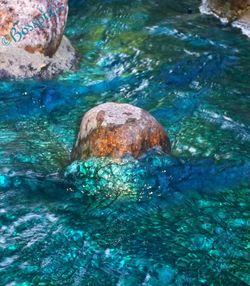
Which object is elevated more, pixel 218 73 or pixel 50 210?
pixel 218 73

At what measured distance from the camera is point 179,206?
198 inches

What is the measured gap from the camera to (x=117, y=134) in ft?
18.0

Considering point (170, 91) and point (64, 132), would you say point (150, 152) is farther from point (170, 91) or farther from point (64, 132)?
point (170, 91)

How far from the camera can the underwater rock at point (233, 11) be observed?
10047mm

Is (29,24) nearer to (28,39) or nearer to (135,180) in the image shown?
(28,39)

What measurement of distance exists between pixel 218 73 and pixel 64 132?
2.82 metres

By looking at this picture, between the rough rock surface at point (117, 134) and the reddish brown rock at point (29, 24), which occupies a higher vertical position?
the reddish brown rock at point (29, 24)

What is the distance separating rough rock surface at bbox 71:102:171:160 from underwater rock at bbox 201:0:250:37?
4.93 m

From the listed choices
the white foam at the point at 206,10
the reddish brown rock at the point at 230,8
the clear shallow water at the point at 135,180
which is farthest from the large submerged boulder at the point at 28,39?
the reddish brown rock at the point at 230,8

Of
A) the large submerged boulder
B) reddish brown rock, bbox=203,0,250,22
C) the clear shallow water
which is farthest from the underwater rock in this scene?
the large submerged boulder

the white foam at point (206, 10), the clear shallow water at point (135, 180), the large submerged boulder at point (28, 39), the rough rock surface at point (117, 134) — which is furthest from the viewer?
the white foam at point (206, 10)

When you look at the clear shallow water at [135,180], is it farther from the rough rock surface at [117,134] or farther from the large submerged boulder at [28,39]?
the large submerged boulder at [28,39]

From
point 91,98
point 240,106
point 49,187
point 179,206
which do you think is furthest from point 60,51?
point 179,206

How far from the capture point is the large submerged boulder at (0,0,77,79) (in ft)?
25.2
